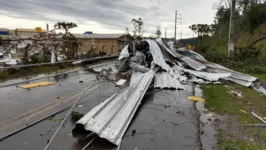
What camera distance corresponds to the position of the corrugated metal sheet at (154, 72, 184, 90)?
791 cm

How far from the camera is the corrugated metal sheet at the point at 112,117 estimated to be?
3676 millimetres

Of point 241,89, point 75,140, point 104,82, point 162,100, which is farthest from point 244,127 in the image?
point 104,82

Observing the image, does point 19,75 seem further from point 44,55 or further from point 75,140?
point 75,140

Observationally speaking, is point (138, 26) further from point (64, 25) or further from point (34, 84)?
point (34, 84)

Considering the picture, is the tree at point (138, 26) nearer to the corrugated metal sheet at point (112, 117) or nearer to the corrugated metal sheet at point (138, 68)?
the corrugated metal sheet at point (138, 68)

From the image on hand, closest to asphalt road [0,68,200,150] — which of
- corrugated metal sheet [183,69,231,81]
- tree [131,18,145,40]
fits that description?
corrugated metal sheet [183,69,231,81]

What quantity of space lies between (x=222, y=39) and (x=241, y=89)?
19430mm

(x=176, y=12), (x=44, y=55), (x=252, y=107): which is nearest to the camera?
(x=252, y=107)

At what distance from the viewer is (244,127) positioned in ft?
14.9

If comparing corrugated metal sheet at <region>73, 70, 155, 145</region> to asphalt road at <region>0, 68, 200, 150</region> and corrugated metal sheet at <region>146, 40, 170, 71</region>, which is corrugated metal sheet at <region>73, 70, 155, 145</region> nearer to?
asphalt road at <region>0, 68, 200, 150</region>

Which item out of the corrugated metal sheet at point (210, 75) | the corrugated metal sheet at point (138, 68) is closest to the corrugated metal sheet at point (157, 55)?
the corrugated metal sheet at point (138, 68)

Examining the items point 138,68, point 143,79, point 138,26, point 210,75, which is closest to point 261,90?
point 210,75

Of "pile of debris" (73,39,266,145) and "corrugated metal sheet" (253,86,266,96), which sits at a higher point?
"pile of debris" (73,39,266,145)

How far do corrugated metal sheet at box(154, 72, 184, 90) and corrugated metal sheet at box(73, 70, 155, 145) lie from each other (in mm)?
2303
